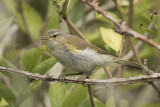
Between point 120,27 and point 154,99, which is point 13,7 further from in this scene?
point 120,27

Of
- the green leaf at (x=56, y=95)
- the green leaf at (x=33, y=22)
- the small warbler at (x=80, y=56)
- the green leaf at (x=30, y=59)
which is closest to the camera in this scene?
the green leaf at (x=30, y=59)

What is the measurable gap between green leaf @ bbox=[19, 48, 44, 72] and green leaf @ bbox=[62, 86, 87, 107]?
12.5 inches

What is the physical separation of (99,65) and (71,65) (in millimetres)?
258

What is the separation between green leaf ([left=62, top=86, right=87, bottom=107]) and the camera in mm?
2348

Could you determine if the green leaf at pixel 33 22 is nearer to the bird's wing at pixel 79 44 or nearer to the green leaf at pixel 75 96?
the bird's wing at pixel 79 44

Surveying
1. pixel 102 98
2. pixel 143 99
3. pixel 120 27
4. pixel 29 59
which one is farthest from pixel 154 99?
pixel 120 27

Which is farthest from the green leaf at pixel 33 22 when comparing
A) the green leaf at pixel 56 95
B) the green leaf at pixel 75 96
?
the green leaf at pixel 75 96

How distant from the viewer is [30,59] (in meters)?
2.24

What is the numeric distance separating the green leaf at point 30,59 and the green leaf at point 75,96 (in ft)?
1.04

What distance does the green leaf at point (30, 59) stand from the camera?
224 cm

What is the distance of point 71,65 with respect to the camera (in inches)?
117

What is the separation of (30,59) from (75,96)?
0.39m

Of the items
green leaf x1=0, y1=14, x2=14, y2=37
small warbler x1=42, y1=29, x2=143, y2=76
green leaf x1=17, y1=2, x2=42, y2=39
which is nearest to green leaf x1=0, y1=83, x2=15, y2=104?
green leaf x1=0, y1=14, x2=14, y2=37

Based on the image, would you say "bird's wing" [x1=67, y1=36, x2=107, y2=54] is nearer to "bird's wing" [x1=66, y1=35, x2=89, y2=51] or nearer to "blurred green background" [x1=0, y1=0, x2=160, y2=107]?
"bird's wing" [x1=66, y1=35, x2=89, y2=51]
